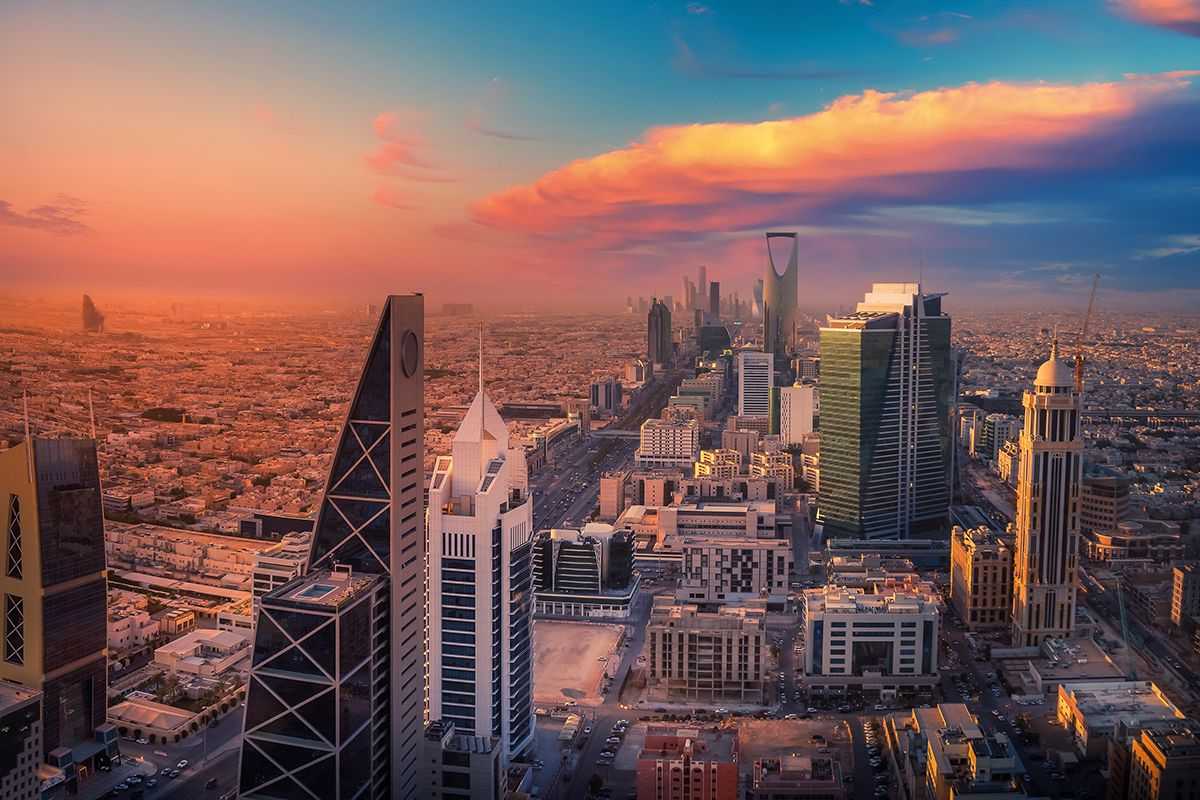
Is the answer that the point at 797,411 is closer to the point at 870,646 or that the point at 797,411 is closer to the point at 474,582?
the point at 870,646

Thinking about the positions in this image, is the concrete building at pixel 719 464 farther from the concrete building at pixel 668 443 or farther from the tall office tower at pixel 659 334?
the tall office tower at pixel 659 334

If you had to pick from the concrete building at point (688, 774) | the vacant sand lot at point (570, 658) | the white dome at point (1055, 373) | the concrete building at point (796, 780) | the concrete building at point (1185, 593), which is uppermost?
the white dome at point (1055, 373)

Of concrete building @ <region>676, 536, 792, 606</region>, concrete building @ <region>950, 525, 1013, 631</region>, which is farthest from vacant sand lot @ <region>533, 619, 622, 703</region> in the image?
concrete building @ <region>950, 525, 1013, 631</region>

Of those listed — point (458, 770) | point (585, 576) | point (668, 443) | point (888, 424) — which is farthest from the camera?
point (668, 443)

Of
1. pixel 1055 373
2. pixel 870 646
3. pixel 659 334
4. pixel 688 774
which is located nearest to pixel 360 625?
pixel 688 774

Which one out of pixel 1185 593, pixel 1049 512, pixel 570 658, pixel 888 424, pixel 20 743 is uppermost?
pixel 888 424

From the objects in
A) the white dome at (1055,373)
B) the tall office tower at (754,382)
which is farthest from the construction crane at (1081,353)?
the tall office tower at (754,382)

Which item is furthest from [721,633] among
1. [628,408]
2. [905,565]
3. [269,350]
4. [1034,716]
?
[628,408]

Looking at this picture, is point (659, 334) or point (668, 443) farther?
point (659, 334)
